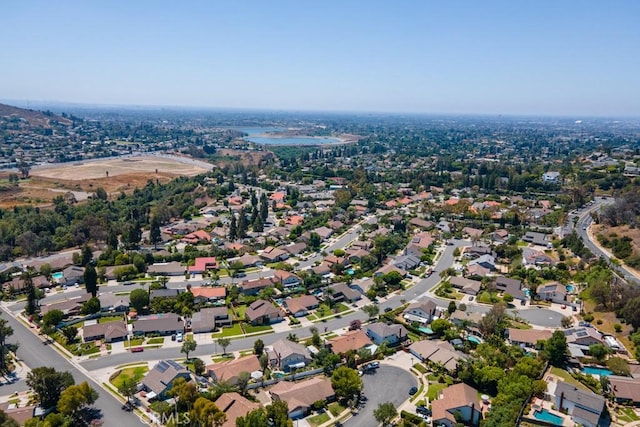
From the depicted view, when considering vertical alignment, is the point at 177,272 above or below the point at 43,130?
below

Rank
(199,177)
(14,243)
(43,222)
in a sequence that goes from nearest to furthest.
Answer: (14,243)
(43,222)
(199,177)

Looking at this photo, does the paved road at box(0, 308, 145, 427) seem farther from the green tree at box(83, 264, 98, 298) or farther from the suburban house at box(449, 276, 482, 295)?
the suburban house at box(449, 276, 482, 295)

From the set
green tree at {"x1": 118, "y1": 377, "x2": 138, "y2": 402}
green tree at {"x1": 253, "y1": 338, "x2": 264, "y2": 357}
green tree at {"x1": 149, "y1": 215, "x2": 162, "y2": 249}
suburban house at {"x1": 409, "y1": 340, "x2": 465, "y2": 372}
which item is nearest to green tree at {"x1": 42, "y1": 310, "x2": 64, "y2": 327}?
green tree at {"x1": 118, "y1": 377, "x2": 138, "y2": 402}

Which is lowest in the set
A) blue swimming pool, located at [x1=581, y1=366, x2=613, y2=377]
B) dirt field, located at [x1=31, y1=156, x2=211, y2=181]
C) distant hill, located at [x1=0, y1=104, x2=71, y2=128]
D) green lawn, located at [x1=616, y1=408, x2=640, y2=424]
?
blue swimming pool, located at [x1=581, y1=366, x2=613, y2=377]

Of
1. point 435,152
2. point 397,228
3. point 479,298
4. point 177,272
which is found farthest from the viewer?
point 435,152

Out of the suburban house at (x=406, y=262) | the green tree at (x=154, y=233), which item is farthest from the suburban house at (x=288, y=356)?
the green tree at (x=154, y=233)

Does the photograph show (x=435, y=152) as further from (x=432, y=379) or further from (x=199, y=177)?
(x=432, y=379)

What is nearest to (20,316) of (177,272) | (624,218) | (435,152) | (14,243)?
(177,272)
